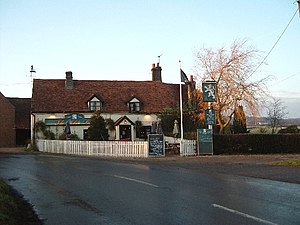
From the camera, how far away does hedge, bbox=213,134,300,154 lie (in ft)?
93.5

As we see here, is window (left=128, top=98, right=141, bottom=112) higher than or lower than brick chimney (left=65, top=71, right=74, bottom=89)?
lower

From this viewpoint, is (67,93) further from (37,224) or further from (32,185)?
(37,224)

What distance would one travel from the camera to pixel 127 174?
16531 millimetres

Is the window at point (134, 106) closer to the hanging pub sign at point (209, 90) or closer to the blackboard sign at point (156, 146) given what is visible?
the hanging pub sign at point (209, 90)

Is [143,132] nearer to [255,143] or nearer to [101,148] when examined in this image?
[101,148]

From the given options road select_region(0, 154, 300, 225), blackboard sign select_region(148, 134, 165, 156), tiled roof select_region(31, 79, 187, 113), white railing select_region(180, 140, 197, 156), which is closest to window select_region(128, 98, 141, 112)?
tiled roof select_region(31, 79, 187, 113)

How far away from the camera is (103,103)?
45.5 metres

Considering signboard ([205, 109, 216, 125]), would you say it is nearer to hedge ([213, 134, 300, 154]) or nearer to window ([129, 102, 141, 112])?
hedge ([213, 134, 300, 154])

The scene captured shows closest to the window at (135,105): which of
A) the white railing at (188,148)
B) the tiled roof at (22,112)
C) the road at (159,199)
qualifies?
the tiled roof at (22,112)

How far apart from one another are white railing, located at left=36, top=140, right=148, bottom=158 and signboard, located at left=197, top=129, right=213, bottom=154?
3.69 m

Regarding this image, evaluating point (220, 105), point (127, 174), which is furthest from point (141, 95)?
point (127, 174)

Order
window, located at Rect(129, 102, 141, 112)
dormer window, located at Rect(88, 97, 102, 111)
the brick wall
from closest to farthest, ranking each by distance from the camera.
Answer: dormer window, located at Rect(88, 97, 102, 111), window, located at Rect(129, 102, 141, 112), the brick wall

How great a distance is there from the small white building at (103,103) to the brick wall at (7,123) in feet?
19.3

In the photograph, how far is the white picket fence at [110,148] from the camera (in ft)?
91.2
